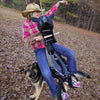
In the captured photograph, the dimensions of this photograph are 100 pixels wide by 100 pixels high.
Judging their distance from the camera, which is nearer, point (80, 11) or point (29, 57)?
point (29, 57)

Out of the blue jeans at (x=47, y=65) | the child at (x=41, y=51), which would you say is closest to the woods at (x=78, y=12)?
the child at (x=41, y=51)

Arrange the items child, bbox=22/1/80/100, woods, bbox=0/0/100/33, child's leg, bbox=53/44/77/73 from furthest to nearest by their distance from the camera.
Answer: woods, bbox=0/0/100/33 < child's leg, bbox=53/44/77/73 < child, bbox=22/1/80/100

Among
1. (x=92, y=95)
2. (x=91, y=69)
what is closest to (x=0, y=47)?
(x=92, y=95)

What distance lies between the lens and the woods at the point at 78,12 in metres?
17.3

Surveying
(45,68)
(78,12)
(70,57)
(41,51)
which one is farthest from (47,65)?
(78,12)

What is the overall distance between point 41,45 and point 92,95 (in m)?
3.30

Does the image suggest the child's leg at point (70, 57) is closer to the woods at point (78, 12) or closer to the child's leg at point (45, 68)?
the child's leg at point (45, 68)

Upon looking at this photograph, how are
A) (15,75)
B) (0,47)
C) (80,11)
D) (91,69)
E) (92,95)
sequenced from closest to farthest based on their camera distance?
(15,75)
(92,95)
(0,47)
(91,69)
(80,11)

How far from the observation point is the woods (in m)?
17.3

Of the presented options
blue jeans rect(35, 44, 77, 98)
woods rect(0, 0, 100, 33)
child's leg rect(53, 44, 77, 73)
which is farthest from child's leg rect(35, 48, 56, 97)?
woods rect(0, 0, 100, 33)

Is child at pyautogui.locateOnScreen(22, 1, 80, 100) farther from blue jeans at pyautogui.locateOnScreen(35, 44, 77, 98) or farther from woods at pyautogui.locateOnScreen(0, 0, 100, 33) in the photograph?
woods at pyautogui.locateOnScreen(0, 0, 100, 33)

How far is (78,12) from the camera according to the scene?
18.3 meters

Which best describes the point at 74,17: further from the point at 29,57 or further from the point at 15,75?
the point at 15,75

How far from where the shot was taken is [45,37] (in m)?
2.18
